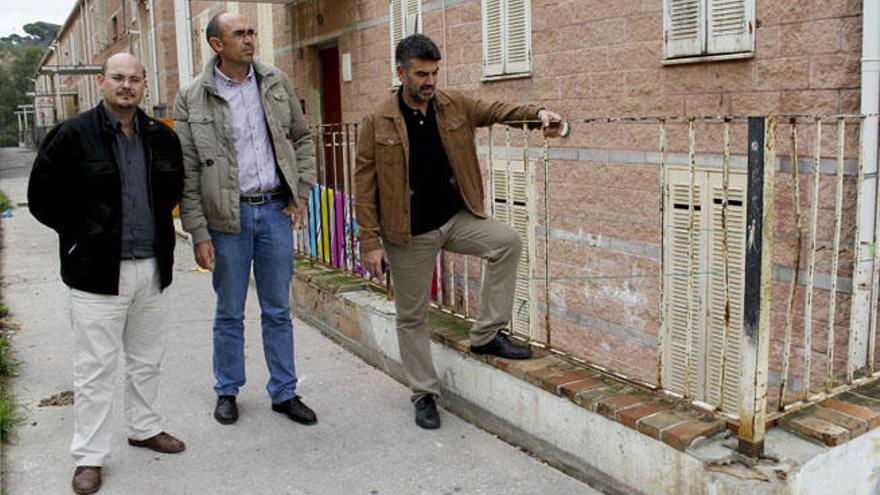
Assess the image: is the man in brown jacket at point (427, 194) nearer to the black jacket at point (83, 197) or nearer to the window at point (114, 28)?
the black jacket at point (83, 197)

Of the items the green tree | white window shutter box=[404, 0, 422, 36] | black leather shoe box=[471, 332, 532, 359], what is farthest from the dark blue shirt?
the green tree

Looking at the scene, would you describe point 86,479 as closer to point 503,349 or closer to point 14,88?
point 503,349

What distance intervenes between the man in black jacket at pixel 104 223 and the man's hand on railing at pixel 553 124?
167cm

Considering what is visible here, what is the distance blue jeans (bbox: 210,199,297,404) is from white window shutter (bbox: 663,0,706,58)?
10.9 ft

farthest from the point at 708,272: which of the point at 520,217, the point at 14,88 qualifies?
the point at 14,88

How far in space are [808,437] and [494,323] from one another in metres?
1.47

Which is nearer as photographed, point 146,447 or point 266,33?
point 146,447

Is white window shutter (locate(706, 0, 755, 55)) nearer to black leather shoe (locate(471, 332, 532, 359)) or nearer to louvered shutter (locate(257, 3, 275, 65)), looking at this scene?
black leather shoe (locate(471, 332, 532, 359))

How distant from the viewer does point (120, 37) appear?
957 inches

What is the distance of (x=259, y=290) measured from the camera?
4.03m

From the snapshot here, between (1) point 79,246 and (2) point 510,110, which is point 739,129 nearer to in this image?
(2) point 510,110

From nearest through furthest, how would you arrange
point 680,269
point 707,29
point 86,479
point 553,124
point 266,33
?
point 86,479
point 553,124
point 707,29
point 680,269
point 266,33

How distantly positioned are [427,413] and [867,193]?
96.4 inches

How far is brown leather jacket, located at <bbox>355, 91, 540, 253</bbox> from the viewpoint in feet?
11.8
